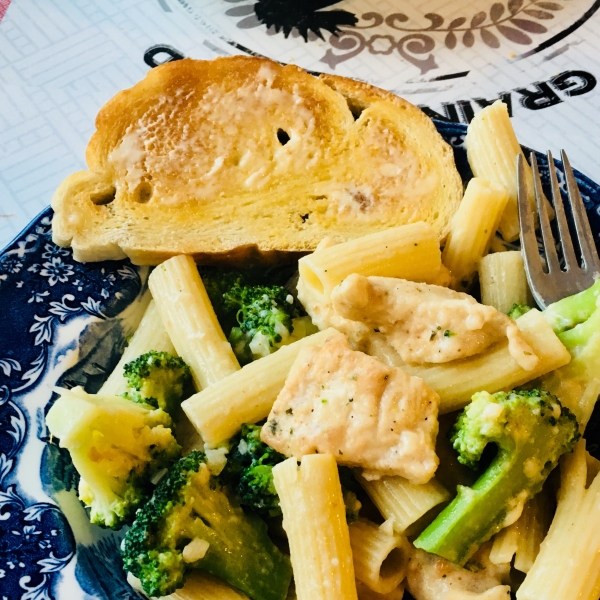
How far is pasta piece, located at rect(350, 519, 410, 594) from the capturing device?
54.2 inches

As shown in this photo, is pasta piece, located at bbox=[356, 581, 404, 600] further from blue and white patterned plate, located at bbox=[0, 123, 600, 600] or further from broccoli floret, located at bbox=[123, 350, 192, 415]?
broccoli floret, located at bbox=[123, 350, 192, 415]

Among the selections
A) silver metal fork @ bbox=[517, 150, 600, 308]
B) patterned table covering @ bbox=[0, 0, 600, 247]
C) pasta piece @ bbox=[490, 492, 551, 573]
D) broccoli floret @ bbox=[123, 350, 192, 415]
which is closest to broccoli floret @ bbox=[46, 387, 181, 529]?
broccoli floret @ bbox=[123, 350, 192, 415]

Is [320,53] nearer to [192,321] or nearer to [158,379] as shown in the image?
[192,321]

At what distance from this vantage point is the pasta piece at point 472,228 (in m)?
1.79

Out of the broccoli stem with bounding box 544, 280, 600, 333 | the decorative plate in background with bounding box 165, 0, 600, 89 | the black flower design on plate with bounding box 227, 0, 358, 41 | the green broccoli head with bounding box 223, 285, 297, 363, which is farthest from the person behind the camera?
the black flower design on plate with bounding box 227, 0, 358, 41

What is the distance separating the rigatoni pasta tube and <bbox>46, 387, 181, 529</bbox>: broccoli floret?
0.33 metres

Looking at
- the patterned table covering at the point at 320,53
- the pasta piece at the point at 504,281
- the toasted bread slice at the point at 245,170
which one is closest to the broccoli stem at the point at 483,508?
the pasta piece at the point at 504,281

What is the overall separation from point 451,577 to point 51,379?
3.62 feet

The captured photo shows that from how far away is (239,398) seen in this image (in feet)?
4.93

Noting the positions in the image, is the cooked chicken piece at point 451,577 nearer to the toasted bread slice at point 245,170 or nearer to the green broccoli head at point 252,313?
the green broccoli head at point 252,313

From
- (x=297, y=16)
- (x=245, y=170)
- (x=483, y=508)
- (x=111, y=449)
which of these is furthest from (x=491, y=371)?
(x=297, y=16)

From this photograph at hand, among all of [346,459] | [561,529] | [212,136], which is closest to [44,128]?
[212,136]

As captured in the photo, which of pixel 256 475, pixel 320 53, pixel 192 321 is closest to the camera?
pixel 256 475

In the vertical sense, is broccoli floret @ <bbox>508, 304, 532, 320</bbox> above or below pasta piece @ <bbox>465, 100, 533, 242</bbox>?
below
